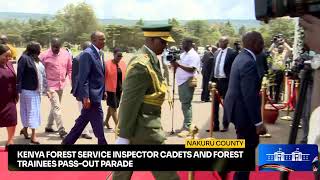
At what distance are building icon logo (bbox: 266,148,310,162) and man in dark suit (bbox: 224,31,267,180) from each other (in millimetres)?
221

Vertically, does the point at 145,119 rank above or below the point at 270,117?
above

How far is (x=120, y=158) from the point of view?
322 centimetres

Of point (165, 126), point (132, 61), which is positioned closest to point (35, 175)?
point (132, 61)

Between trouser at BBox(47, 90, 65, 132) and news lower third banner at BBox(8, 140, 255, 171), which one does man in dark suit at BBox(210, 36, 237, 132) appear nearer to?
trouser at BBox(47, 90, 65, 132)

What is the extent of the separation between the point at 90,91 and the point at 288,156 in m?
2.58

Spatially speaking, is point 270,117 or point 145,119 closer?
point 145,119

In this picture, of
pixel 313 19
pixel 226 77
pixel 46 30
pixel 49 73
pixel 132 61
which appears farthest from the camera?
pixel 46 30

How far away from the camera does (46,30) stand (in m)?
22.2

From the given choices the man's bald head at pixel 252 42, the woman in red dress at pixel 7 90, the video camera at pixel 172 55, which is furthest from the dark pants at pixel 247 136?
the video camera at pixel 172 55

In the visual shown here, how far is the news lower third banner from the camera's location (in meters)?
3.21

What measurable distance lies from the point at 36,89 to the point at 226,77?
277 cm

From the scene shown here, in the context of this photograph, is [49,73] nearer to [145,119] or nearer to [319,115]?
[145,119]

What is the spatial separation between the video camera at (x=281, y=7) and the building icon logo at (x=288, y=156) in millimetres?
1777

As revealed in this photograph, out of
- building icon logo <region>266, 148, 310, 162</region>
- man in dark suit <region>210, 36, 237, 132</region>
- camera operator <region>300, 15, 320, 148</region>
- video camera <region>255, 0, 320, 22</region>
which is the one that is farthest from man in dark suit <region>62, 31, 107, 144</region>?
camera operator <region>300, 15, 320, 148</region>
